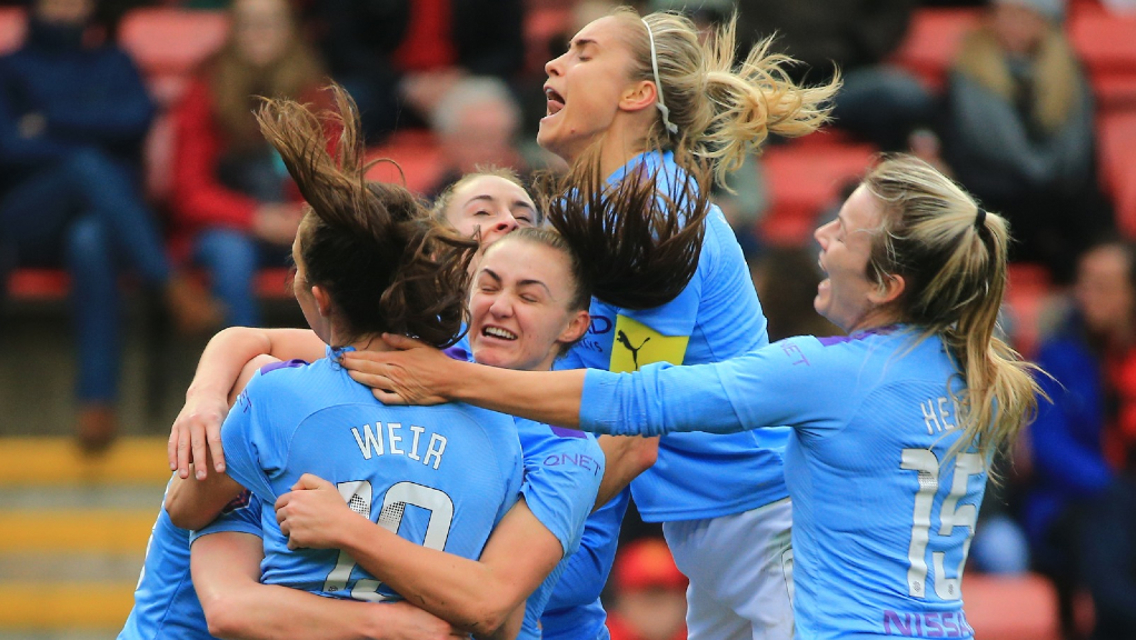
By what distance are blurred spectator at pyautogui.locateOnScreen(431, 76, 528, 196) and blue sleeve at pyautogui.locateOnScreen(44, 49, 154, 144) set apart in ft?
4.56

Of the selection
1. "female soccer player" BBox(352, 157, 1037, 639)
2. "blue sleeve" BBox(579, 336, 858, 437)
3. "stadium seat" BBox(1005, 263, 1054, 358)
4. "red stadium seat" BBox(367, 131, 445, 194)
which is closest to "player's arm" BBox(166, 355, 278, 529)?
"female soccer player" BBox(352, 157, 1037, 639)

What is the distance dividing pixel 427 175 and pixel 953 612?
4533mm

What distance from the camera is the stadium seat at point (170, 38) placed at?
792 centimetres

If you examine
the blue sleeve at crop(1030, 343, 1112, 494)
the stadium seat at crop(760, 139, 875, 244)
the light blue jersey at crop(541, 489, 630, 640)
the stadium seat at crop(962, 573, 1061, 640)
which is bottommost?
the stadium seat at crop(962, 573, 1061, 640)

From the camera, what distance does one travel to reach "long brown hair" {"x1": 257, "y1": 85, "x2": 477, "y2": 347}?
8.82 feet

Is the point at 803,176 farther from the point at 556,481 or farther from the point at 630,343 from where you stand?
the point at 556,481

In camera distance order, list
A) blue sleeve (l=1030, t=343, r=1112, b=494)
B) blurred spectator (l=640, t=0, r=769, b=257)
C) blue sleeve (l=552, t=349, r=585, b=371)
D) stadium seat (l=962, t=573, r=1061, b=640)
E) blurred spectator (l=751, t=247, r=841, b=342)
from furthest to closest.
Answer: blurred spectator (l=640, t=0, r=769, b=257) → blue sleeve (l=1030, t=343, r=1112, b=494) → stadium seat (l=962, t=573, r=1061, b=640) → blurred spectator (l=751, t=247, r=841, b=342) → blue sleeve (l=552, t=349, r=585, b=371)

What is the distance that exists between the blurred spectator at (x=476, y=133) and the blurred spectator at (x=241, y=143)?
0.68 m

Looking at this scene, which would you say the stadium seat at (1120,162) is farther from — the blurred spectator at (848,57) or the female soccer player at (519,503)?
the female soccer player at (519,503)

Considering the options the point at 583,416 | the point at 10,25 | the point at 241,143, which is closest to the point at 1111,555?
the point at 583,416

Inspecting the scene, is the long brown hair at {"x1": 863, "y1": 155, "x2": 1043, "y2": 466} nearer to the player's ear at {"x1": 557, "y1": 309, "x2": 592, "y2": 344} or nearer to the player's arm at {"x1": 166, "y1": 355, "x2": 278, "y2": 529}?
the player's ear at {"x1": 557, "y1": 309, "x2": 592, "y2": 344}

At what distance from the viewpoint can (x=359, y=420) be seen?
2.61 meters

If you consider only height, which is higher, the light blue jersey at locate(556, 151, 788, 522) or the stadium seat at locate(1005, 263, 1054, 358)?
the light blue jersey at locate(556, 151, 788, 522)

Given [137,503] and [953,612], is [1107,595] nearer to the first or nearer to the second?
[953,612]
